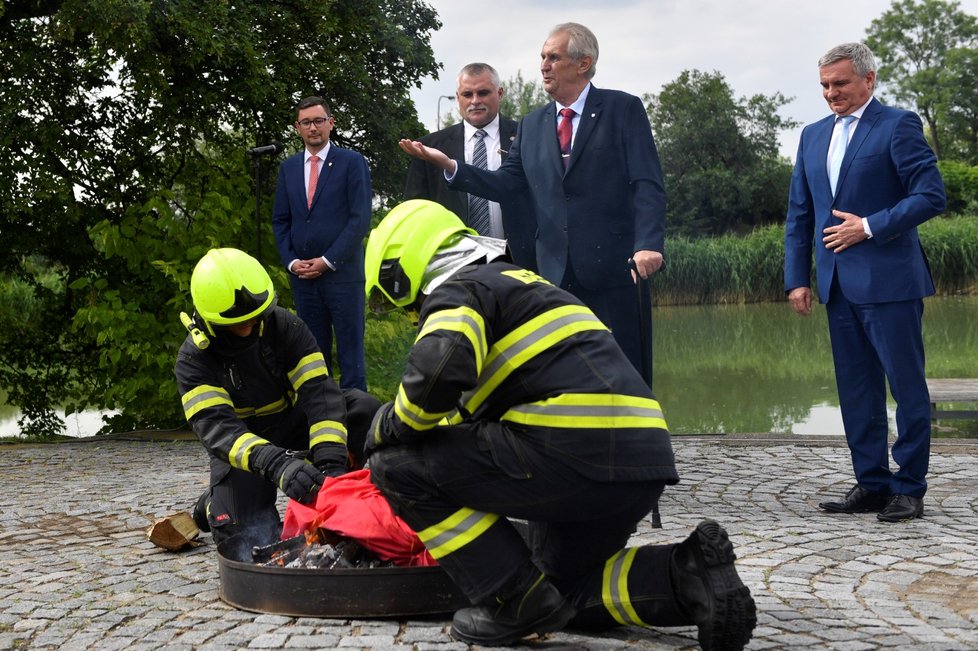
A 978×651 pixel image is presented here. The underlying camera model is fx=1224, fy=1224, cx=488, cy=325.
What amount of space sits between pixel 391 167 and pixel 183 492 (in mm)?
9452

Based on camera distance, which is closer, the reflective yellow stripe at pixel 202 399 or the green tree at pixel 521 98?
the reflective yellow stripe at pixel 202 399

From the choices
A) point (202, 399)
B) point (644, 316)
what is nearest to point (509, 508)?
point (202, 399)

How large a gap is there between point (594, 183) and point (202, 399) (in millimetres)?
2307

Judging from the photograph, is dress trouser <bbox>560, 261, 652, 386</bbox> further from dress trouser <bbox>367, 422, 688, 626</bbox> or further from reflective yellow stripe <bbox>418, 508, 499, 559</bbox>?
reflective yellow stripe <bbox>418, 508, 499, 559</bbox>

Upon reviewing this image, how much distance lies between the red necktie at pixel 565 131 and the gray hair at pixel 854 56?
4.40 ft

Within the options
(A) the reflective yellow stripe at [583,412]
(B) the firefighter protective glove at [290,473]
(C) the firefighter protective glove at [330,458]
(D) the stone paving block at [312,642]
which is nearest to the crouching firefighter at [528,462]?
(A) the reflective yellow stripe at [583,412]

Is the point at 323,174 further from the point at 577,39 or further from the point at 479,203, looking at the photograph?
the point at 577,39

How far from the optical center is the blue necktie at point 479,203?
7457 mm

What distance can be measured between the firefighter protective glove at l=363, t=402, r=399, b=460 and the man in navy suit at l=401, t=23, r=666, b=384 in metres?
2.45

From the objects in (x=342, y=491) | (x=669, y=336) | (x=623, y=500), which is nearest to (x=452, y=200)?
(x=342, y=491)

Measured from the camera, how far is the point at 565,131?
6.56 m

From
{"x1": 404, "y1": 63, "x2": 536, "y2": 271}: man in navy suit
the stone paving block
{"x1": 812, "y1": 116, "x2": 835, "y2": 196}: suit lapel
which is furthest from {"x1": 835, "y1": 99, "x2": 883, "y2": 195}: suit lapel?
the stone paving block

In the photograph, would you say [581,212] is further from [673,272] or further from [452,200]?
[673,272]

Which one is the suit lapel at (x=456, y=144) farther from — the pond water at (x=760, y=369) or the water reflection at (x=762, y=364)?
the water reflection at (x=762, y=364)
